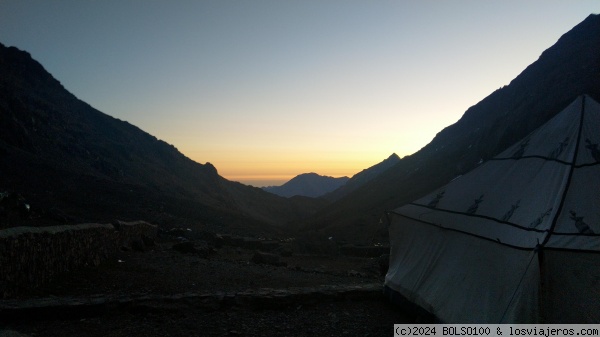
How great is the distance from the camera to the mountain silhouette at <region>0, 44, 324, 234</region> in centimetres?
2830

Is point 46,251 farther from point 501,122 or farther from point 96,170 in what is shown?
point 501,122

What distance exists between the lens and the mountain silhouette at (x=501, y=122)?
1331 inches

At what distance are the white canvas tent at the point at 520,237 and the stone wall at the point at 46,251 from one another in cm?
730

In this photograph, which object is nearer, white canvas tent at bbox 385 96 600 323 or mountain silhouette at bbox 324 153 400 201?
white canvas tent at bbox 385 96 600 323

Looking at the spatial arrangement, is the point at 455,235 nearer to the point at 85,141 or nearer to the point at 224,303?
the point at 224,303

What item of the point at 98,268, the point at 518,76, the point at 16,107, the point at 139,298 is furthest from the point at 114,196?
the point at 518,76

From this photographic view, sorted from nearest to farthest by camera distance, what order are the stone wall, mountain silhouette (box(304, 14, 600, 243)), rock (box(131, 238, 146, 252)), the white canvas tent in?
1. the white canvas tent
2. the stone wall
3. rock (box(131, 238, 146, 252))
4. mountain silhouette (box(304, 14, 600, 243))

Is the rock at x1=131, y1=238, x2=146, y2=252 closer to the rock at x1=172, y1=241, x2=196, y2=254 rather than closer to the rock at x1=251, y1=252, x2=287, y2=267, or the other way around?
the rock at x1=172, y1=241, x2=196, y2=254

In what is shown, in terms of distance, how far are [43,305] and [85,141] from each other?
5111 centimetres

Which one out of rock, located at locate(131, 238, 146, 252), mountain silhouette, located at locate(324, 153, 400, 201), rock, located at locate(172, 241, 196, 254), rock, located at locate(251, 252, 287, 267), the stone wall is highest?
mountain silhouette, located at locate(324, 153, 400, 201)

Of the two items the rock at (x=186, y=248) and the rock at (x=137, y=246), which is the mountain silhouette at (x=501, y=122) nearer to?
the rock at (x=186, y=248)

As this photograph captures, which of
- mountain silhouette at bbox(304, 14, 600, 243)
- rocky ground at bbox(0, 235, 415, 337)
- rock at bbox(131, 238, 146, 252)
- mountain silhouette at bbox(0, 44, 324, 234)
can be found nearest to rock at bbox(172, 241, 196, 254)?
rock at bbox(131, 238, 146, 252)

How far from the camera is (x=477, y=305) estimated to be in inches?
224

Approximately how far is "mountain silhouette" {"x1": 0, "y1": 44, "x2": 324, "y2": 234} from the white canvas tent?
12482mm
